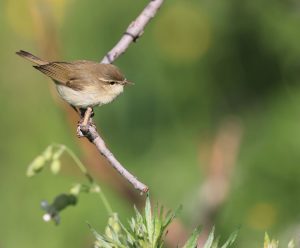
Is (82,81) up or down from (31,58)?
down

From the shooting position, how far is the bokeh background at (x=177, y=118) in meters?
3.91

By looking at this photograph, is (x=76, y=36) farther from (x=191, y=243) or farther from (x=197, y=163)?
(x=191, y=243)

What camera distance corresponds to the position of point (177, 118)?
450cm

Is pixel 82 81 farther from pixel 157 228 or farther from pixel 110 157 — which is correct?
pixel 157 228

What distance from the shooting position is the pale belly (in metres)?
3.20

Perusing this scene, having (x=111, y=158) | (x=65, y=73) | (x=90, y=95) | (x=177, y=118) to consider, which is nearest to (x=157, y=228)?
(x=111, y=158)

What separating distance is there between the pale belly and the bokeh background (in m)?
0.36

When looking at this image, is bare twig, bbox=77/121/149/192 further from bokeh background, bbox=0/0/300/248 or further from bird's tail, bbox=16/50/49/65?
bokeh background, bbox=0/0/300/248

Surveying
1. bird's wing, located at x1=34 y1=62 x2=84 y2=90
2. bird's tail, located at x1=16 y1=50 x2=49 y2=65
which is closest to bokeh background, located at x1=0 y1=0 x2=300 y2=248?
bird's wing, located at x1=34 y1=62 x2=84 y2=90

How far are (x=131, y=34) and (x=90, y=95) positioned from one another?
934 mm

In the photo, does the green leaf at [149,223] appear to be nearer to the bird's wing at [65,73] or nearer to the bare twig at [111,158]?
the bare twig at [111,158]

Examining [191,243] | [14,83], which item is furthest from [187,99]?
[191,243]

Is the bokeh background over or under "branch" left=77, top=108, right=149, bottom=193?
over

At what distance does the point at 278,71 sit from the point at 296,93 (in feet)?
0.69
